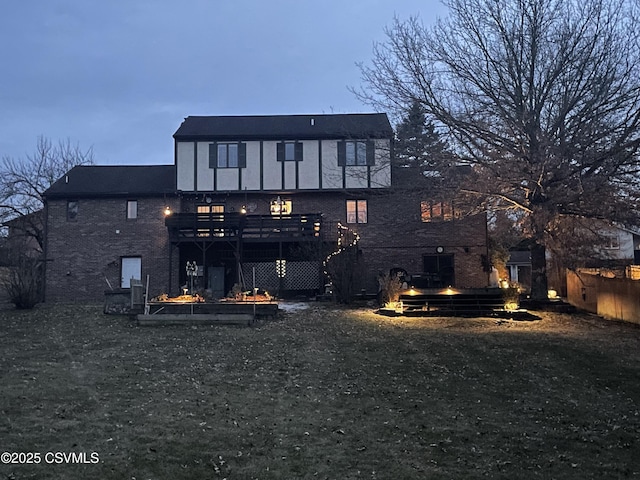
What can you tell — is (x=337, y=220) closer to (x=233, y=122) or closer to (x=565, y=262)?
(x=233, y=122)

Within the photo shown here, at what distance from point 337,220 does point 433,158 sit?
8.96m

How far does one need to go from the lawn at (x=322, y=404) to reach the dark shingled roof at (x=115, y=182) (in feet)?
43.6

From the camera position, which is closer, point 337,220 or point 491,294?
point 491,294

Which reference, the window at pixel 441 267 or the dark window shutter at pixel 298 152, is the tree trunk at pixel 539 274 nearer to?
the window at pixel 441 267

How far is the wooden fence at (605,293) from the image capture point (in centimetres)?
1438

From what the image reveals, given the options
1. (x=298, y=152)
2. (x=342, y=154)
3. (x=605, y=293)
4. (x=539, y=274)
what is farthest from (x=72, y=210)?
(x=605, y=293)

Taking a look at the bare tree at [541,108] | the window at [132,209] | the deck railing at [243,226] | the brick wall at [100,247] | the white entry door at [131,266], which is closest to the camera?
the bare tree at [541,108]

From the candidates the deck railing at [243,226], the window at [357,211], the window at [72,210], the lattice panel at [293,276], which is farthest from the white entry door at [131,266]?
the window at [357,211]

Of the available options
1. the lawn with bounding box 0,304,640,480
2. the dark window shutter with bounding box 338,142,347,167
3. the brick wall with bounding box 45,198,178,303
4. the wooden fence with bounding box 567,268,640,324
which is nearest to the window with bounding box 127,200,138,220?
the brick wall with bounding box 45,198,178,303

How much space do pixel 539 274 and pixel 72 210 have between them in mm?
20705

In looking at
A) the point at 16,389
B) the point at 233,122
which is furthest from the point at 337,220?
the point at 16,389

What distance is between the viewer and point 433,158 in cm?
1633

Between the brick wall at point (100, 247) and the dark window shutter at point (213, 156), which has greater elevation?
the dark window shutter at point (213, 156)

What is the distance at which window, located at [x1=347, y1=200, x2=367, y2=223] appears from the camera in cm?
2477
